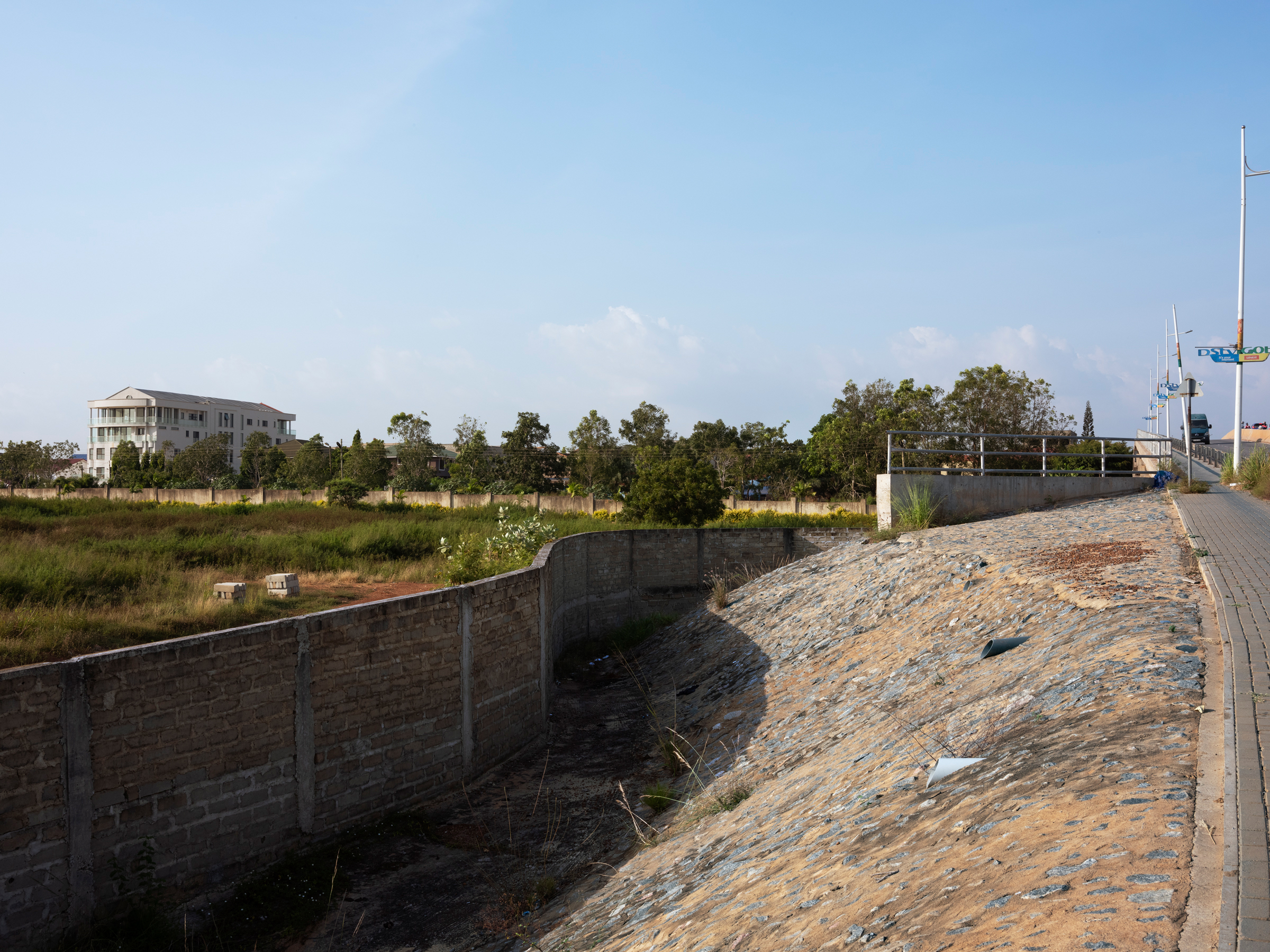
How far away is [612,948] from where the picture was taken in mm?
5426

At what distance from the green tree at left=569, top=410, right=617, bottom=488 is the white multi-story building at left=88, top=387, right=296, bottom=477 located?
161ft

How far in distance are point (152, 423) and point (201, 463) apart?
799 inches

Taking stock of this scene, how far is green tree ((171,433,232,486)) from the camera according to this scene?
7062 cm

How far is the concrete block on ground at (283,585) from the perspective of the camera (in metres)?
15.1

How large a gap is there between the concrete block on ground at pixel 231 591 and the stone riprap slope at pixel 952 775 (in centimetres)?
756

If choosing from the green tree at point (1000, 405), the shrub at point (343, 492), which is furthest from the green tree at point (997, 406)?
the shrub at point (343, 492)

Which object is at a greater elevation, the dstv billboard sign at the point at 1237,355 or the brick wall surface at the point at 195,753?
A: the dstv billboard sign at the point at 1237,355

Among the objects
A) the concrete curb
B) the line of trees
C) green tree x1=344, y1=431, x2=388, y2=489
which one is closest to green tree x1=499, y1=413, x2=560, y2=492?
the line of trees

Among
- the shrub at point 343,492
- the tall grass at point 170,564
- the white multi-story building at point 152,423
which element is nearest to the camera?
the tall grass at point 170,564

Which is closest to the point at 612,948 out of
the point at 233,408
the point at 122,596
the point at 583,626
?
the point at 122,596

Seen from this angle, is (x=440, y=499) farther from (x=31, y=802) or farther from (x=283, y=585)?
(x=31, y=802)

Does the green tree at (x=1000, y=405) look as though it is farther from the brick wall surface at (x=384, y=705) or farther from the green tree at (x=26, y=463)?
the green tree at (x=26, y=463)

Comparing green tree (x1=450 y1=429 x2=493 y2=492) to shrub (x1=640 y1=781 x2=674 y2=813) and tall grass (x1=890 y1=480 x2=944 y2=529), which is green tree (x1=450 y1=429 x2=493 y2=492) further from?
shrub (x1=640 y1=781 x2=674 y2=813)

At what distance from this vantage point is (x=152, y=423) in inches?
3403
